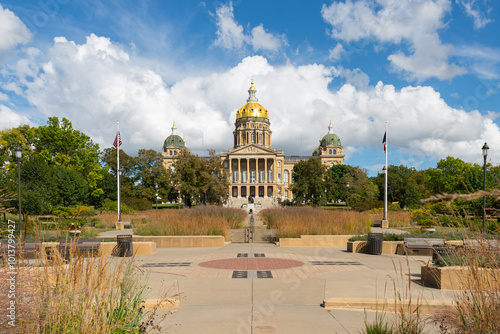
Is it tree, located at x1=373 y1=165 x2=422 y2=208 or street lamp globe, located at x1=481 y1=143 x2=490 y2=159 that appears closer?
street lamp globe, located at x1=481 y1=143 x2=490 y2=159

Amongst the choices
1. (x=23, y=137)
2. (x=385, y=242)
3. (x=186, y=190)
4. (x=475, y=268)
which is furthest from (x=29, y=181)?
(x=475, y=268)

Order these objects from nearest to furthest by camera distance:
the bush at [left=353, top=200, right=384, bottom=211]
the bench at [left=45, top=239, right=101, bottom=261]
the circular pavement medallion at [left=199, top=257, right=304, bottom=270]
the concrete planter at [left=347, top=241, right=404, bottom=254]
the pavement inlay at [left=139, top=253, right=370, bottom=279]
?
the bench at [left=45, top=239, right=101, bottom=261] < the pavement inlay at [left=139, top=253, right=370, bottom=279] < the circular pavement medallion at [left=199, top=257, right=304, bottom=270] < the concrete planter at [left=347, top=241, right=404, bottom=254] < the bush at [left=353, top=200, right=384, bottom=211]

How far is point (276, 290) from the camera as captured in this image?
7688 mm

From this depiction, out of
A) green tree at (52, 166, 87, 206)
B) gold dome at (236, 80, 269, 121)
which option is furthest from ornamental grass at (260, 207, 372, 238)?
gold dome at (236, 80, 269, 121)

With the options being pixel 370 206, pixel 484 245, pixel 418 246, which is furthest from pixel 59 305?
pixel 370 206

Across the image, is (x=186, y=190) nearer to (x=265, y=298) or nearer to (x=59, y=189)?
(x=59, y=189)

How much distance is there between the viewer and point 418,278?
907cm

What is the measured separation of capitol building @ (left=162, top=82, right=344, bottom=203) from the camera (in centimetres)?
10600

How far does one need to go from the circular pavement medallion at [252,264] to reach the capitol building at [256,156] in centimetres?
7637

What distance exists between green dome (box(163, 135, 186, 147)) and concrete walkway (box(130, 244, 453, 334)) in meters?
131

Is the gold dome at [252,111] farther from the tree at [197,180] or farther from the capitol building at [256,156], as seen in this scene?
the tree at [197,180]

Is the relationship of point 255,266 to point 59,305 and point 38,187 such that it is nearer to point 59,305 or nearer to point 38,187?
point 59,305

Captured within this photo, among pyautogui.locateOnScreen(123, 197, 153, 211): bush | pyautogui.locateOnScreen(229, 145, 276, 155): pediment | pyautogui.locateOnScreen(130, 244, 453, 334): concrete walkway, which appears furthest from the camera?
pyautogui.locateOnScreen(229, 145, 276, 155): pediment

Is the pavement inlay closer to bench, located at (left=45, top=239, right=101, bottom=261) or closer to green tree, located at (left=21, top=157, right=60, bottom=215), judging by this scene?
bench, located at (left=45, top=239, right=101, bottom=261)
